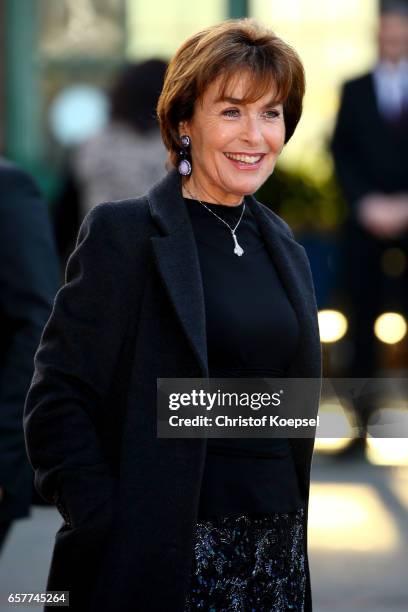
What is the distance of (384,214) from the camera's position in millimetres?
8695

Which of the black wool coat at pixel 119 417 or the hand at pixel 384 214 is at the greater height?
the hand at pixel 384 214

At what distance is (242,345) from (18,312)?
1089 mm

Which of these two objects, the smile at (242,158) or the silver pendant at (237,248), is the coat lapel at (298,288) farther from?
the smile at (242,158)

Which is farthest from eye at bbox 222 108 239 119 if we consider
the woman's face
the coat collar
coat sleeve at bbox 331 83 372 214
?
coat sleeve at bbox 331 83 372 214

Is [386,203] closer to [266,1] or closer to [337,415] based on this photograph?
[337,415]

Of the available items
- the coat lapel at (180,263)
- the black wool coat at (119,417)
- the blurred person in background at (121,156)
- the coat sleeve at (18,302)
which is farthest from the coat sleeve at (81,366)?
the blurred person in background at (121,156)

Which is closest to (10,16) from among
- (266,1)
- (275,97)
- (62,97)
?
(62,97)

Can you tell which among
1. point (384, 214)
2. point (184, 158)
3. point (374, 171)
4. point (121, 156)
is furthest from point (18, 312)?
point (374, 171)

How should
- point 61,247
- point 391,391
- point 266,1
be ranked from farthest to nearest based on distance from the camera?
point 266,1
point 391,391
point 61,247

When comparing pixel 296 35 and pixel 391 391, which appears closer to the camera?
pixel 391 391

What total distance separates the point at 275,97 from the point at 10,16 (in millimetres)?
7424

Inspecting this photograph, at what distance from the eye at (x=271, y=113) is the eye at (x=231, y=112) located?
3.5 inches

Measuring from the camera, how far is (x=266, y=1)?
1079 cm

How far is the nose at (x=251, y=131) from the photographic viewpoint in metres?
3.80
